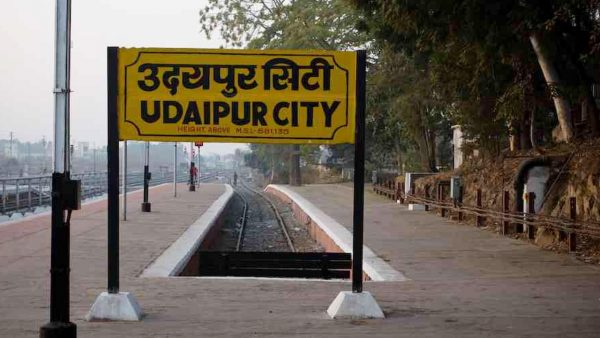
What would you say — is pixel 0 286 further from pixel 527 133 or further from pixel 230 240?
pixel 527 133

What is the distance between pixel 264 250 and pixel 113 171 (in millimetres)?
13071

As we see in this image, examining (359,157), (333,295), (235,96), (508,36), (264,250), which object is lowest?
(264,250)

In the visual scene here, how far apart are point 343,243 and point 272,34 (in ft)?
115

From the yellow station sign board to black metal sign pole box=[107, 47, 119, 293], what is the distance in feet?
0.19

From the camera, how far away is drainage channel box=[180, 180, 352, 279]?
11.8m

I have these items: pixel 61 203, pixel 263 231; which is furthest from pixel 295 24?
pixel 61 203

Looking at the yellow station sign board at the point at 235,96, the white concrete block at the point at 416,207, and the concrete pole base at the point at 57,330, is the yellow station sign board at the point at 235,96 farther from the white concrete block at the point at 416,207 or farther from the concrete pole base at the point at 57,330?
the white concrete block at the point at 416,207

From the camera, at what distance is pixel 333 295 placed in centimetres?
851

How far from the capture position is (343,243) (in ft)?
50.5

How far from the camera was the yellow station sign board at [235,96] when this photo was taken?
23.1ft

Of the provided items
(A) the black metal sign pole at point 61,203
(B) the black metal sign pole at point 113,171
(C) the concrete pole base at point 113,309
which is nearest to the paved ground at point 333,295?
(C) the concrete pole base at point 113,309

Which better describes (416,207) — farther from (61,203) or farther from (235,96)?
(61,203)

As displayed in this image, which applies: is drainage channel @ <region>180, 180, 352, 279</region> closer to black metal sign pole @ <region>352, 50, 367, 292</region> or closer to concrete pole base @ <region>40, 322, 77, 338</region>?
black metal sign pole @ <region>352, 50, 367, 292</region>

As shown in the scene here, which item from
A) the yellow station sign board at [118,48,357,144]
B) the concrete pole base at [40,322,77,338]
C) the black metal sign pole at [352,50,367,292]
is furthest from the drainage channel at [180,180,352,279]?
A: the concrete pole base at [40,322,77,338]
